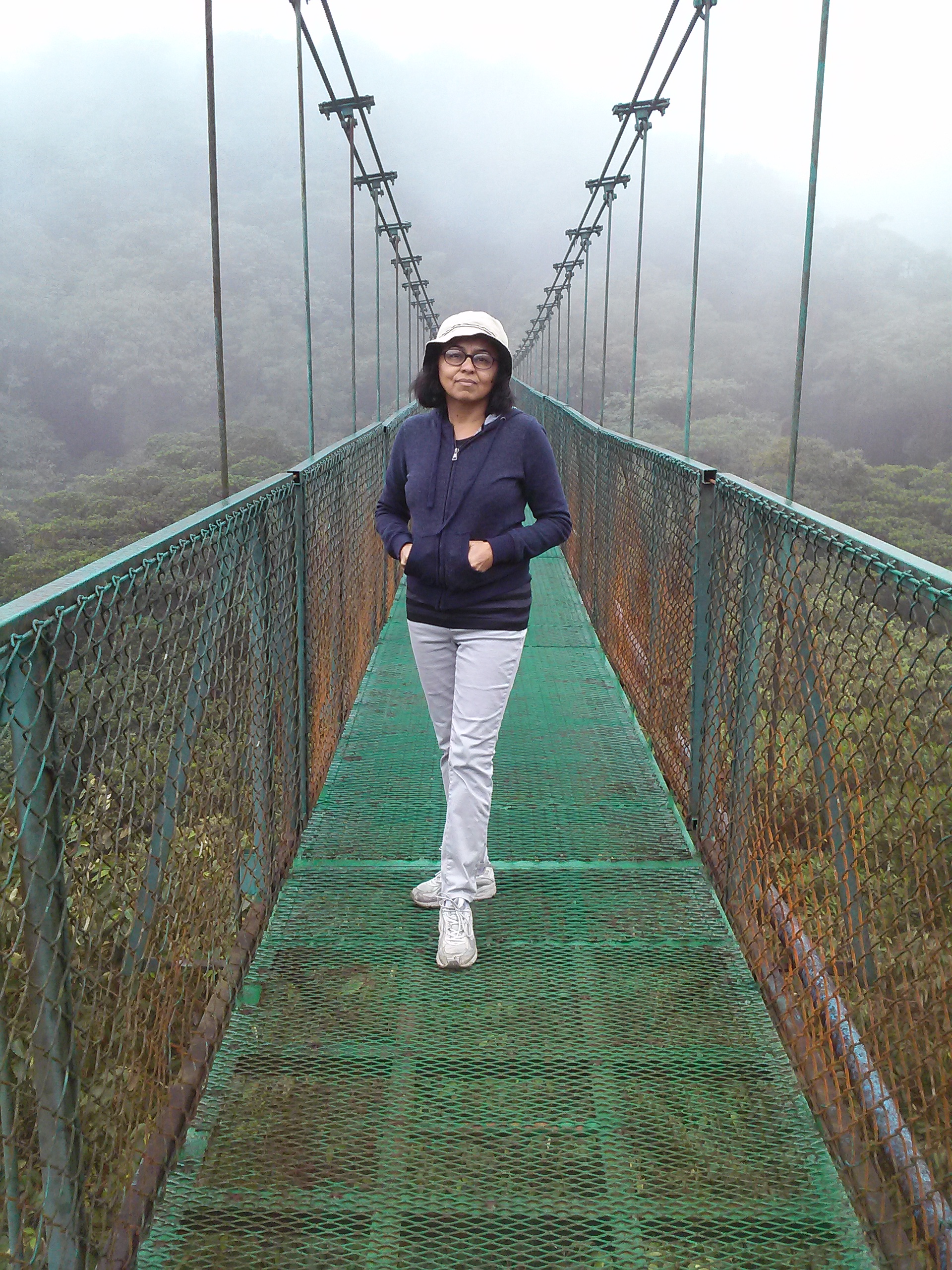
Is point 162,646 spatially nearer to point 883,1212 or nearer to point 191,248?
point 883,1212

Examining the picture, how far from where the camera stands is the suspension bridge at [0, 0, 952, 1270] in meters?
1.33

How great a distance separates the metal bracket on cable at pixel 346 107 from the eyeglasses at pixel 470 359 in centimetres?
442

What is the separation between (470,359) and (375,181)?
22.6ft

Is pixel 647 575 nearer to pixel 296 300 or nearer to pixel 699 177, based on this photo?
pixel 699 177

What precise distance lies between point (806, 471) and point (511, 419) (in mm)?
42940

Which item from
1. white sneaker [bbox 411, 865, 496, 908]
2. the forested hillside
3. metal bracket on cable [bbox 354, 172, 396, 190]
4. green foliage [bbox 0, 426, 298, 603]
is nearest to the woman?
white sneaker [bbox 411, 865, 496, 908]

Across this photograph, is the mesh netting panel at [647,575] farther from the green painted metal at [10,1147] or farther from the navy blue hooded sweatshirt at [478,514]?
the green painted metal at [10,1147]

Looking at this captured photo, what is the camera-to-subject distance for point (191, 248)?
75250mm

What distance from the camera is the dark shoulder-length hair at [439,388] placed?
2.15 m

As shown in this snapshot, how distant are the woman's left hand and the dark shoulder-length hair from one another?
272 millimetres

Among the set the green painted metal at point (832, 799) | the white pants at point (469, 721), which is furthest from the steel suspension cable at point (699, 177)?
the green painted metal at point (832, 799)

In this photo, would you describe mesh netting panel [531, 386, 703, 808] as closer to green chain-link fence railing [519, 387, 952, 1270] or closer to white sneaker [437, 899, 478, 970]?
green chain-link fence railing [519, 387, 952, 1270]

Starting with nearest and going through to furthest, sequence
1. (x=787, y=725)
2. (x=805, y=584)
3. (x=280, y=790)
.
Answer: (x=805, y=584), (x=787, y=725), (x=280, y=790)

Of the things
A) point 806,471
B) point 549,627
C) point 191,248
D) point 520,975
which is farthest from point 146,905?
point 191,248
